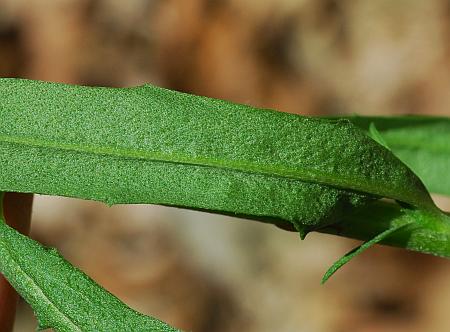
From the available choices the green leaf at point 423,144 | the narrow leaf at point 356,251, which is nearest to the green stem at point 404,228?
the narrow leaf at point 356,251

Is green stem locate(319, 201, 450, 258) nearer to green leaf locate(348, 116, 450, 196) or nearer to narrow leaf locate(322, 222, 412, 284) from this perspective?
narrow leaf locate(322, 222, 412, 284)

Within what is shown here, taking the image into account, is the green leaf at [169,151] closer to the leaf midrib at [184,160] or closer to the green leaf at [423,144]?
the leaf midrib at [184,160]

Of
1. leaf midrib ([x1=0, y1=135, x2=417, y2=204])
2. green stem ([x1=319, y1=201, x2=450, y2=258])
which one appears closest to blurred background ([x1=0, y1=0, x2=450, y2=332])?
green stem ([x1=319, y1=201, x2=450, y2=258])

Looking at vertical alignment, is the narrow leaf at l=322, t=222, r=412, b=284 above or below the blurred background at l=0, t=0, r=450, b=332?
below

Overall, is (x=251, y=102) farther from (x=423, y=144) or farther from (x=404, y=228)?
(x=404, y=228)

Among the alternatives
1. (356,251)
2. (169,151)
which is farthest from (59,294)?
(356,251)

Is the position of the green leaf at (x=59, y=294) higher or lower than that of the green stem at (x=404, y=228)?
lower
